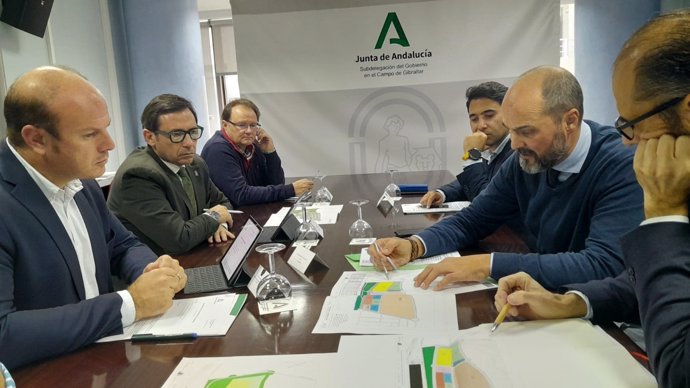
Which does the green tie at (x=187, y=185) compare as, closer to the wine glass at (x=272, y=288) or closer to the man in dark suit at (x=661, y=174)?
the wine glass at (x=272, y=288)

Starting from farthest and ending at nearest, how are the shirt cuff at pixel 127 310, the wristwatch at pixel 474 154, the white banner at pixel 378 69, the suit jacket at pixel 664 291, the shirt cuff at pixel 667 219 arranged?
the white banner at pixel 378 69
the wristwatch at pixel 474 154
the shirt cuff at pixel 127 310
the shirt cuff at pixel 667 219
the suit jacket at pixel 664 291

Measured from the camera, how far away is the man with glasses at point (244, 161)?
3207 mm

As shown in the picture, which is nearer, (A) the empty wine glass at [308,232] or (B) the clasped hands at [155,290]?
(B) the clasped hands at [155,290]

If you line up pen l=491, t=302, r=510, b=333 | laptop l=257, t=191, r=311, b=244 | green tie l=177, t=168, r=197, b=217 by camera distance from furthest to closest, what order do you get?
green tie l=177, t=168, r=197, b=217
laptop l=257, t=191, r=311, b=244
pen l=491, t=302, r=510, b=333

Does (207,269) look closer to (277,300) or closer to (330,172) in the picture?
(277,300)

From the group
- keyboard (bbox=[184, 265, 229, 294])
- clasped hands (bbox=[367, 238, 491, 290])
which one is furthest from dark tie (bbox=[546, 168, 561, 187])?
keyboard (bbox=[184, 265, 229, 294])

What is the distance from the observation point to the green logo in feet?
15.3

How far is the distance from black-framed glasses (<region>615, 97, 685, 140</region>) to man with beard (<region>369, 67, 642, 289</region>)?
556 mm

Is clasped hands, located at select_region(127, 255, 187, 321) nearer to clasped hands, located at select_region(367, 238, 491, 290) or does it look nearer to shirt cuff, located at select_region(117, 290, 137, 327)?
shirt cuff, located at select_region(117, 290, 137, 327)

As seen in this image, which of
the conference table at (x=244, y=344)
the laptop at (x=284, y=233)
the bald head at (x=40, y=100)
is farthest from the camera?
the laptop at (x=284, y=233)

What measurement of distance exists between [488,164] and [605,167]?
124 cm

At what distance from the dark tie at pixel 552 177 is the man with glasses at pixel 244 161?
1.79 meters

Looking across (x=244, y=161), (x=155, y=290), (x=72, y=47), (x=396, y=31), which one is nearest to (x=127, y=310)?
(x=155, y=290)

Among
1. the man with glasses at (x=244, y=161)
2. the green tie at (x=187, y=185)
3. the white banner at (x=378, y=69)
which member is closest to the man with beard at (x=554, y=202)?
the green tie at (x=187, y=185)
